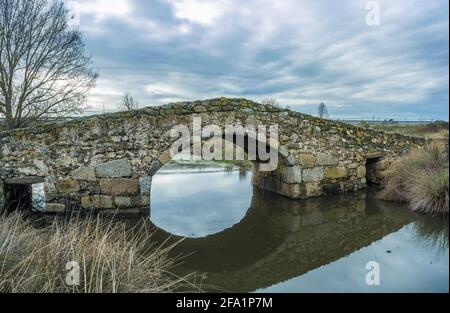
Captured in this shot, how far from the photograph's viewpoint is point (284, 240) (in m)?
5.62

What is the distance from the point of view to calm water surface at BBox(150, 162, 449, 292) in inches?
152

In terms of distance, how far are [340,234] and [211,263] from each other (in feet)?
7.87

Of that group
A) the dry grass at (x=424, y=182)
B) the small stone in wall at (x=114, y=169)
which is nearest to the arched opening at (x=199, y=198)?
the small stone in wall at (x=114, y=169)

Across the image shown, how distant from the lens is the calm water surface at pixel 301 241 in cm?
387

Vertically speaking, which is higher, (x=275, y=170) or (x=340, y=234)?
(x=275, y=170)

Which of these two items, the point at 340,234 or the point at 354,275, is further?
the point at 340,234

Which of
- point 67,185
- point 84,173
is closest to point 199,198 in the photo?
point 84,173

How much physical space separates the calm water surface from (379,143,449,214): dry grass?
0.82 feet

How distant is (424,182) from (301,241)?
7.26 ft

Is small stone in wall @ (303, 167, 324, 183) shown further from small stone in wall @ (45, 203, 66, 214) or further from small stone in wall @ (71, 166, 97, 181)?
small stone in wall @ (45, 203, 66, 214)

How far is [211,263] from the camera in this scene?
4.74m

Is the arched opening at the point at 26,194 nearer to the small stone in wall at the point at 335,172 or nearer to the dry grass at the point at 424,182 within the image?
Answer: the small stone in wall at the point at 335,172
